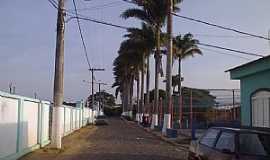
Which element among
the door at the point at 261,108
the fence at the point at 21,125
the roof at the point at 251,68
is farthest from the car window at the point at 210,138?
the door at the point at 261,108

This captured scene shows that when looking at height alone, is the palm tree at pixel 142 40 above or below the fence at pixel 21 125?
above

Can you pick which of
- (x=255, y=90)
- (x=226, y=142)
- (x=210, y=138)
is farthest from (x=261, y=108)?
(x=226, y=142)

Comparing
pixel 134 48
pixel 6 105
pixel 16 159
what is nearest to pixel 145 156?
pixel 16 159

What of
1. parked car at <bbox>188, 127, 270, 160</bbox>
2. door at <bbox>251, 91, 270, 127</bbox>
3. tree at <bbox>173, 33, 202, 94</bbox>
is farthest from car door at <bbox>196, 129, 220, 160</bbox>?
tree at <bbox>173, 33, 202, 94</bbox>

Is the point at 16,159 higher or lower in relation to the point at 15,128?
lower

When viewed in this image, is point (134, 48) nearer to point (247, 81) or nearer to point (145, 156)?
point (247, 81)

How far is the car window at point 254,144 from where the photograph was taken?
9109mm

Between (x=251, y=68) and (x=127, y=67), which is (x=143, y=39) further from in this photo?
(x=251, y=68)

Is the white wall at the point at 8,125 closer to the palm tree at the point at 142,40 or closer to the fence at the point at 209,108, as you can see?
the fence at the point at 209,108

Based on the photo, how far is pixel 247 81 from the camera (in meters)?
22.2

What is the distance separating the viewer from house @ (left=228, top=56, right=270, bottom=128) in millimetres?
19688

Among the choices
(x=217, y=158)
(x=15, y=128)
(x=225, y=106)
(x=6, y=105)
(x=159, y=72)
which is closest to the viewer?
(x=217, y=158)

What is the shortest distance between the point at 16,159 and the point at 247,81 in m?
11.5

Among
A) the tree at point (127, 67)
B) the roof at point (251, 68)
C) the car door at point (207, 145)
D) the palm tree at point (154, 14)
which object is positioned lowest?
the car door at point (207, 145)
